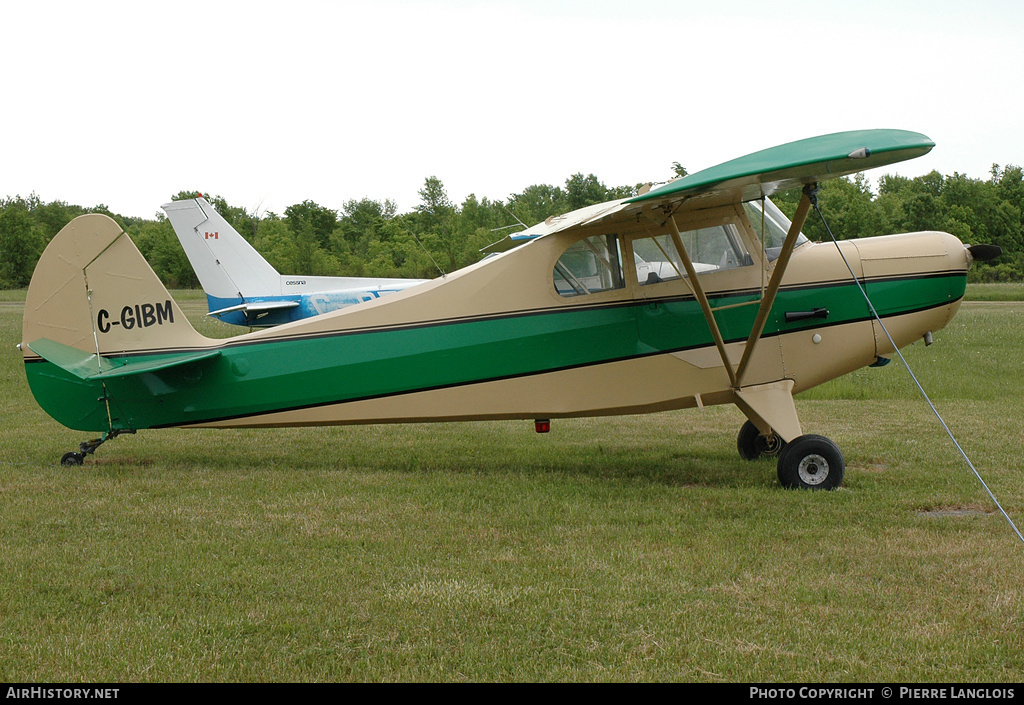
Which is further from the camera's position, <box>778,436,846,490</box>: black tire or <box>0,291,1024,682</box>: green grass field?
<box>778,436,846,490</box>: black tire

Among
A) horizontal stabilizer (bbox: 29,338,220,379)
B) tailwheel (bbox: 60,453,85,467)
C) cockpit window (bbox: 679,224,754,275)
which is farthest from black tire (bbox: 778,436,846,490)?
tailwheel (bbox: 60,453,85,467)

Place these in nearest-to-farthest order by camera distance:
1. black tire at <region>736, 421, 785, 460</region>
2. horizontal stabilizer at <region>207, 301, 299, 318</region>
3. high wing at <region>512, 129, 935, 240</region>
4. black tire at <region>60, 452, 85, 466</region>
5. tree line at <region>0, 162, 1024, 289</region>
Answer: high wing at <region>512, 129, 935, 240</region>
black tire at <region>60, 452, 85, 466</region>
black tire at <region>736, 421, 785, 460</region>
horizontal stabilizer at <region>207, 301, 299, 318</region>
tree line at <region>0, 162, 1024, 289</region>

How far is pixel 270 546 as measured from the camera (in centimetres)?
566

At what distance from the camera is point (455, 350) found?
304 inches

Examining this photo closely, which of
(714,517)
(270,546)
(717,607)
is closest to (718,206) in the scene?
(714,517)

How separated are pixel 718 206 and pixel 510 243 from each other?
3340mm

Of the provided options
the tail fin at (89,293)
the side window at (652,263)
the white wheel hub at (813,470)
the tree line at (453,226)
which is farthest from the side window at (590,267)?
the tree line at (453,226)

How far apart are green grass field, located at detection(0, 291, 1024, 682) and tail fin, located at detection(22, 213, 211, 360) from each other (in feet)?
4.30

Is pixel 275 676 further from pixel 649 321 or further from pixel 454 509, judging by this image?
pixel 649 321

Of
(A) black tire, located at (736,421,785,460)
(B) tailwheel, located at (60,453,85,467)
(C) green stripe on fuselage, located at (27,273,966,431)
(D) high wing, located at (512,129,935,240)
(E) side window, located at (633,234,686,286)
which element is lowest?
(A) black tire, located at (736,421,785,460)

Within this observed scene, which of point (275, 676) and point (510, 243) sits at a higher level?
point (510, 243)

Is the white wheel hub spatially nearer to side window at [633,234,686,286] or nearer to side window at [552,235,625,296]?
side window at [633,234,686,286]

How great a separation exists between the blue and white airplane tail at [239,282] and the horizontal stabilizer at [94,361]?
35.9 ft

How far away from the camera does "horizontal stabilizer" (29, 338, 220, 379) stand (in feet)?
25.5
